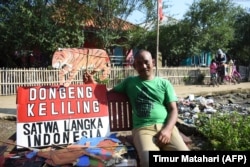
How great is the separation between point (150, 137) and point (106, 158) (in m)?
0.57

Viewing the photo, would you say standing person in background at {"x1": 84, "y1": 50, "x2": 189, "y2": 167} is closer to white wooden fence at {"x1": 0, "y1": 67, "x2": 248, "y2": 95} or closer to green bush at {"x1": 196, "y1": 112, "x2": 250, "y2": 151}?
green bush at {"x1": 196, "y1": 112, "x2": 250, "y2": 151}

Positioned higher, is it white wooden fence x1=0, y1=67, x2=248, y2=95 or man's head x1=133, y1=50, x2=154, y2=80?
man's head x1=133, y1=50, x2=154, y2=80

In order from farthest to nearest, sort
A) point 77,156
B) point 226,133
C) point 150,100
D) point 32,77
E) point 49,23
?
point 49,23 → point 32,77 → point 226,133 → point 150,100 → point 77,156

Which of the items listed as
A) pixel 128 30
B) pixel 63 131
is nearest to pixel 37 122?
pixel 63 131

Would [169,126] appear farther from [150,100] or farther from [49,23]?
[49,23]

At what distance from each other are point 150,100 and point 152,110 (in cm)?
12

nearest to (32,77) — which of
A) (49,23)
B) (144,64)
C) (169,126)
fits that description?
(49,23)

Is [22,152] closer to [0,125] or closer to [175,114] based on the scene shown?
[175,114]

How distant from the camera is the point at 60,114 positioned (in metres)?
4.54

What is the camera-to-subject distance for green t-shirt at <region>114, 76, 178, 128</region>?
13.7 feet

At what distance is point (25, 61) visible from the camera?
64.7ft

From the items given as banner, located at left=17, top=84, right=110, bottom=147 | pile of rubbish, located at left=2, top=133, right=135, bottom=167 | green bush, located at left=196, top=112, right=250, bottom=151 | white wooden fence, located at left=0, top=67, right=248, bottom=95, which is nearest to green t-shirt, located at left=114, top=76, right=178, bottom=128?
pile of rubbish, located at left=2, top=133, right=135, bottom=167

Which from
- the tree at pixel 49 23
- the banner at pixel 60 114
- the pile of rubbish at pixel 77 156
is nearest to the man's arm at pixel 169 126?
the pile of rubbish at pixel 77 156

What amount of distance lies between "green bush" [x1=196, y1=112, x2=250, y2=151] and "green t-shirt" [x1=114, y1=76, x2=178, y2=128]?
1.32m
